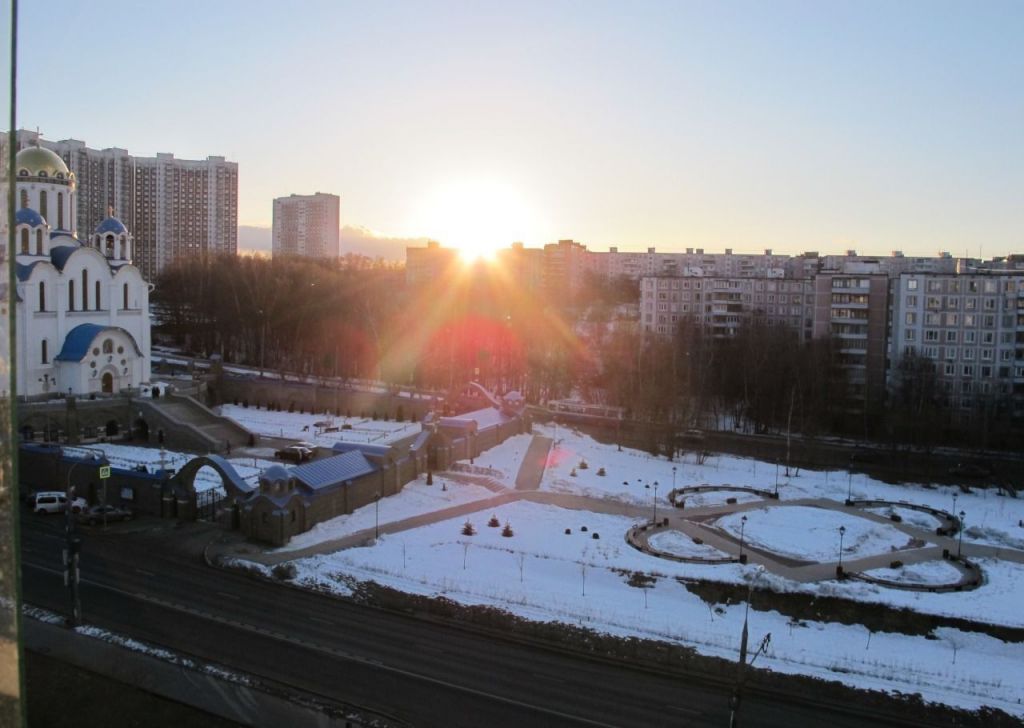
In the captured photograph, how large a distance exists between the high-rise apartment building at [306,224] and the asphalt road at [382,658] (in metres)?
105

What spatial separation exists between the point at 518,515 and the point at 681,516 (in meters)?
5.34

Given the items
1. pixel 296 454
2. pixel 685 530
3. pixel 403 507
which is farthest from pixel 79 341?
pixel 685 530

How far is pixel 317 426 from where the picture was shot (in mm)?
37031

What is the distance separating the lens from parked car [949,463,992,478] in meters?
34.3

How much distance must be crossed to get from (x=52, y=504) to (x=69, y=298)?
602 inches

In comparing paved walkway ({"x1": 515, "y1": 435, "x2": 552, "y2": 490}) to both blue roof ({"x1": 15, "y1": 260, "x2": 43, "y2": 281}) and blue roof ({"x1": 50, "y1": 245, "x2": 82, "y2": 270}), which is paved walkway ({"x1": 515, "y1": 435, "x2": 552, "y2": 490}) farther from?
blue roof ({"x1": 15, "y1": 260, "x2": 43, "y2": 281})

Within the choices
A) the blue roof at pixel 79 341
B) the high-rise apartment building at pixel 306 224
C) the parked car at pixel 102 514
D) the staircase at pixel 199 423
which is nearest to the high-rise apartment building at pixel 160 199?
the high-rise apartment building at pixel 306 224

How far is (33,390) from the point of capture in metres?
33.4

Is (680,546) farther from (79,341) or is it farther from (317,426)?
(79,341)

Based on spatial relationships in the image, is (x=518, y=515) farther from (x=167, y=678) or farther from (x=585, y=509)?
(x=167, y=678)

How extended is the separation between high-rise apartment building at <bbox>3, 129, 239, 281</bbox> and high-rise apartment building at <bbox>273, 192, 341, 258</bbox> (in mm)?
32451

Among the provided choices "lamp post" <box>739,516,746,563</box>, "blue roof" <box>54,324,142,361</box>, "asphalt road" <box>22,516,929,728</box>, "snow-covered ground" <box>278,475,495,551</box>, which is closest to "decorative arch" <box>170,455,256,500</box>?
"snow-covered ground" <box>278,475,495,551</box>

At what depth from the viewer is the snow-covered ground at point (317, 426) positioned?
35.4m

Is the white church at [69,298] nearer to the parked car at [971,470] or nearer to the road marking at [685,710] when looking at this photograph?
the road marking at [685,710]
